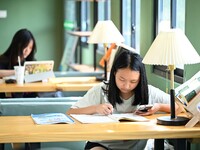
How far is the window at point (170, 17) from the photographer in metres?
3.96

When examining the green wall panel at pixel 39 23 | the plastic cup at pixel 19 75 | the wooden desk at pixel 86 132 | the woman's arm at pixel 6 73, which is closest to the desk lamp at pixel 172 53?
the wooden desk at pixel 86 132

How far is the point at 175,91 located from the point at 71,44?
224 inches

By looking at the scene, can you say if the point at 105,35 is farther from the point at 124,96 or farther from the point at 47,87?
the point at 124,96

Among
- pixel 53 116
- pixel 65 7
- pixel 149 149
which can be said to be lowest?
pixel 149 149

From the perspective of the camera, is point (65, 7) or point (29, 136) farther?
point (65, 7)

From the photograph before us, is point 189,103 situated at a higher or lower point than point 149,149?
higher

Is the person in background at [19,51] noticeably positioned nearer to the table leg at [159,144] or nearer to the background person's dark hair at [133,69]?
the background person's dark hair at [133,69]

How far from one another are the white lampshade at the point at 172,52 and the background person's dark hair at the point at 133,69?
1.11 feet

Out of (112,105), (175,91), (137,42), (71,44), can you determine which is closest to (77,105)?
(112,105)

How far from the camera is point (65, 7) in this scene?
9.32 metres

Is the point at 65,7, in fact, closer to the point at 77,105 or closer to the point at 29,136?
the point at 77,105

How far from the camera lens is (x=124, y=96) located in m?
3.22

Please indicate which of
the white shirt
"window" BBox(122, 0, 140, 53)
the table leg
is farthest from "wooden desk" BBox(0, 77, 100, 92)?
the table leg

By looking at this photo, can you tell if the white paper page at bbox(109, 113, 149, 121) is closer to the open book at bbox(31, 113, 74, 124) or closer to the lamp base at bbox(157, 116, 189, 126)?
the lamp base at bbox(157, 116, 189, 126)
